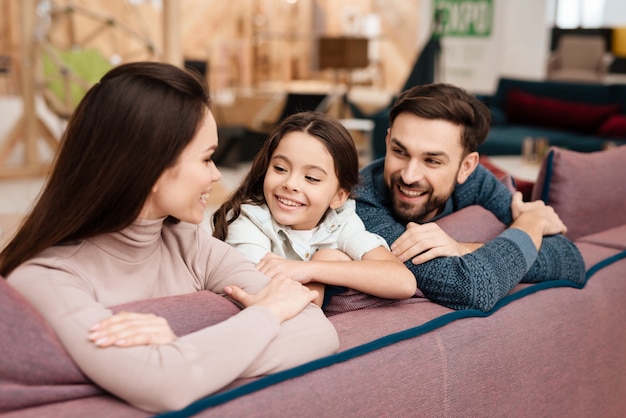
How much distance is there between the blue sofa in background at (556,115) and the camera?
248 inches

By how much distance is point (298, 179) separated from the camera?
163 cm

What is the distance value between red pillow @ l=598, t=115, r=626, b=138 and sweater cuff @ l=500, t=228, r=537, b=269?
4.92 meters

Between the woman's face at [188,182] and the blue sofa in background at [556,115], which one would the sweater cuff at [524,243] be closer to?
Answer: the woman's face at [188,182]

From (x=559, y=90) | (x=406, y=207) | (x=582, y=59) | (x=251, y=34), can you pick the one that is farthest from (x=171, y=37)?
(x=582, y=59)

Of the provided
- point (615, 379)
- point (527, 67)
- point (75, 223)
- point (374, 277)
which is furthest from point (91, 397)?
point (527, 67)

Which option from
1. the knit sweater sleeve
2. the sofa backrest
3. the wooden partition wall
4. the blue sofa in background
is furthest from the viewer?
the wooden partition wall

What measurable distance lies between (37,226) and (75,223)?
0.07 metres

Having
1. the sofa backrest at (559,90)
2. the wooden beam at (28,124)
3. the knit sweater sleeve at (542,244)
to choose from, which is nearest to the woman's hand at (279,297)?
the knit sweater sleeve at (542,244)

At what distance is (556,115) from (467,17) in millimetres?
1843

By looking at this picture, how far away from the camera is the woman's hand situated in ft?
4.16

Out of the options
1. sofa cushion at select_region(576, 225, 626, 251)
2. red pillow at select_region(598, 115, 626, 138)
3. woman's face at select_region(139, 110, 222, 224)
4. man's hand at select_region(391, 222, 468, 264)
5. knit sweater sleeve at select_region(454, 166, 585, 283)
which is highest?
woman's face at select_region(139, 110, 222, 224)


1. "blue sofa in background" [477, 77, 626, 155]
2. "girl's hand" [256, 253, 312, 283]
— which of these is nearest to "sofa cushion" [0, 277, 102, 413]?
"girl's hand" [256, 253, 312, 283]

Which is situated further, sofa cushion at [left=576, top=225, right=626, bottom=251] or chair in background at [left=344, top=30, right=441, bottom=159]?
chair in background at [left=344, top=30, right=441, bottom=159]

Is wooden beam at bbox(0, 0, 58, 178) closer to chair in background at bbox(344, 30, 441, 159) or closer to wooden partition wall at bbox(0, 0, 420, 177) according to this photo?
wooden partition wall at bbox(0, 0, 420, 177)
